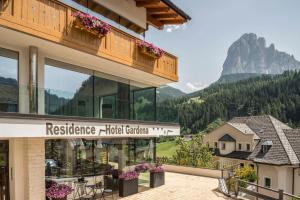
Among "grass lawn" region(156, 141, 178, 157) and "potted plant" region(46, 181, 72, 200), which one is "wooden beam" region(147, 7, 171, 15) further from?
"grass lawn" region(156, 141, 178, 157)

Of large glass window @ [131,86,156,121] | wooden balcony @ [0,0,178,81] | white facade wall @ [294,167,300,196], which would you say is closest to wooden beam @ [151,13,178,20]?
wooden balcony @ [0,0,178,81]

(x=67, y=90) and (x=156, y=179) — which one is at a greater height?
(x=67, y=90)

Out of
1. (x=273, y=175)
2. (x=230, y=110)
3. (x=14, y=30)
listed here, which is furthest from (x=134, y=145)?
(x=230, y=110)

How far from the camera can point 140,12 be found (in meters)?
19.1

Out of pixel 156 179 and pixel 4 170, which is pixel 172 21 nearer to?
pixel 156 179

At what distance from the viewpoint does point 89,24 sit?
12.6 metres

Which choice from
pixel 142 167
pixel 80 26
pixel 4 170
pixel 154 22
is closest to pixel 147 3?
pixel 154 22

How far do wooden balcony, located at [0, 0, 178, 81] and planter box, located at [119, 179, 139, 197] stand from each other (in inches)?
216

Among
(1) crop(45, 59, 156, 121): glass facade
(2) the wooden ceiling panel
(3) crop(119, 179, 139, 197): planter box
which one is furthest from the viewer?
(2) the wooden ceiling panel

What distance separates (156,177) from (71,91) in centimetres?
724

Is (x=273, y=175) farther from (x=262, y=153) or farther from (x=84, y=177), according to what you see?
(x=84, y=177)

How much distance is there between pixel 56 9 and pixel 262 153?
3227 cm

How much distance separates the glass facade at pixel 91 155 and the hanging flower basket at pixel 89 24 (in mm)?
4732

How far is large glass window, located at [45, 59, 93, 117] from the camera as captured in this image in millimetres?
12172
